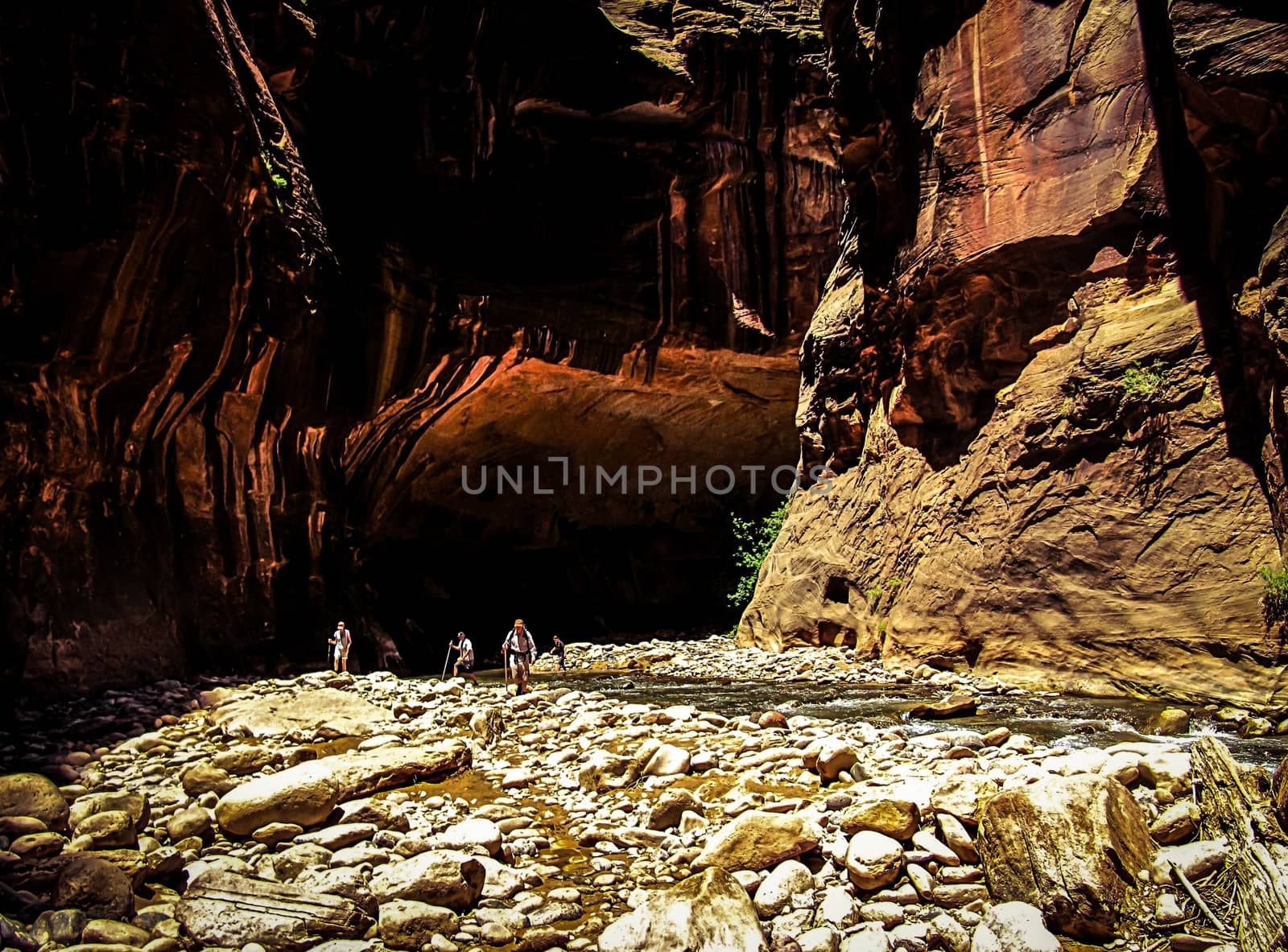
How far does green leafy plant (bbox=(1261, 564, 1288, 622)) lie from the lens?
741cm

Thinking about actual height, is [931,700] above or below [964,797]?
below

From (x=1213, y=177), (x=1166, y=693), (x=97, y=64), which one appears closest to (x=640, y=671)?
(x=1166, y=693)

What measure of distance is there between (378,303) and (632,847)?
52.3ft

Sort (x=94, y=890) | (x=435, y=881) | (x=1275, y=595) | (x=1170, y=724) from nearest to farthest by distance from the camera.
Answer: (x=94, y=890) < (x=435, y=881) < (x=1170, y=724) < (x=1275, y=595)

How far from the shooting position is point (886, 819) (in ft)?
13.6

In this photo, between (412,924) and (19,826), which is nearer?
(412,924)

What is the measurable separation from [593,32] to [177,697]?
18.1 metres

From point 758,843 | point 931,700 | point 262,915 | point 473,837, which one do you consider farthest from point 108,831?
point 931,700

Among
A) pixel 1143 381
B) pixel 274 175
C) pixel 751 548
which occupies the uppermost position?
pixel 274 175

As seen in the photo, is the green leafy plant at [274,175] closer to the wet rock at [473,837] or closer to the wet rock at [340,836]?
the wet rock at [340,836]

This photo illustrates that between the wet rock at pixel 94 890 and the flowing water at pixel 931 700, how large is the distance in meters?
5.41

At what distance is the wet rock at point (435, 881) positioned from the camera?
3.80 meters

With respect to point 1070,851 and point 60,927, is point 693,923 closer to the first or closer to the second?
point 1070,851

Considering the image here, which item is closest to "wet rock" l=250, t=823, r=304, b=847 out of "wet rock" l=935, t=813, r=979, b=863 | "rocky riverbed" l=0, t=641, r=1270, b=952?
"rocky riverbed" l=0, t=641, r=1270, b=952
